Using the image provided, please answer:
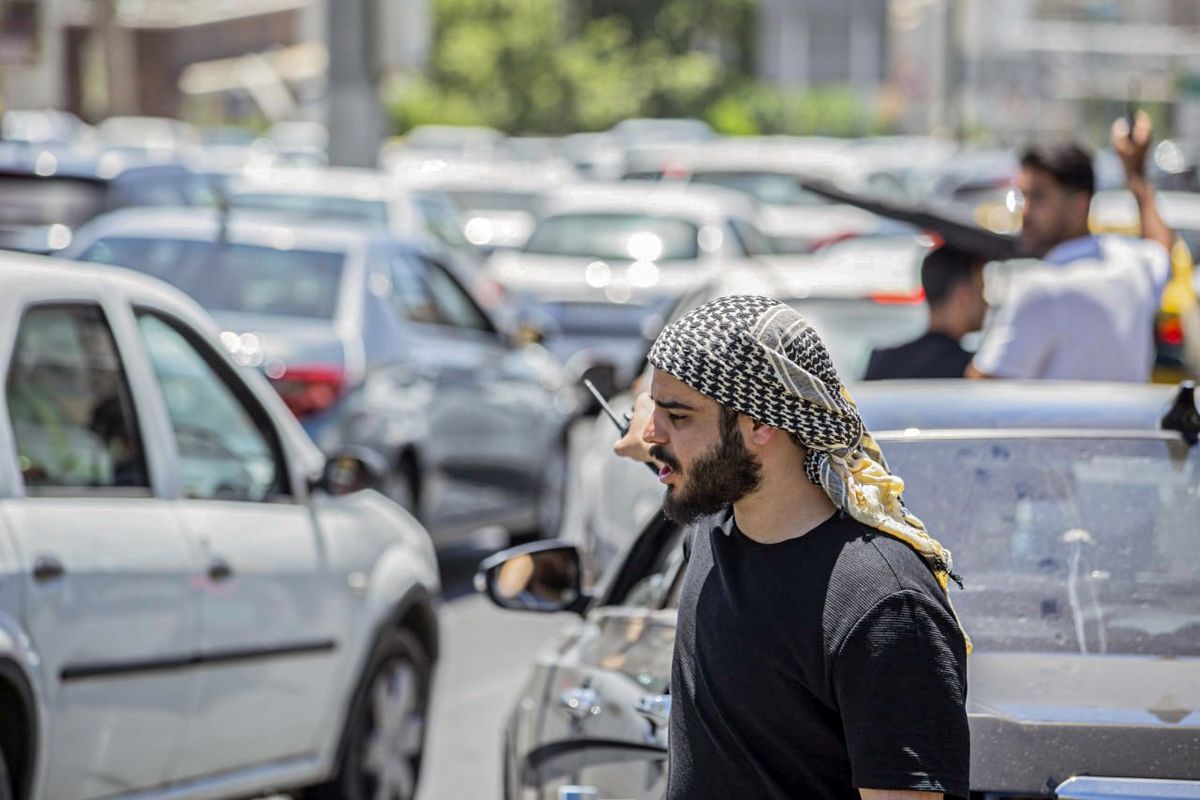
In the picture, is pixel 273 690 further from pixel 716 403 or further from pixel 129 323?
pixel 716 403

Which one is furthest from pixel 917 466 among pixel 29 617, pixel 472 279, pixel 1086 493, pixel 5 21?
pixel 5 21

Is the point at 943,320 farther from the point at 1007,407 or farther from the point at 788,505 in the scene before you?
the point at 788,505

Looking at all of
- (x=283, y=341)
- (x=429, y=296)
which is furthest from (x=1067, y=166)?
(x=429, y=296)

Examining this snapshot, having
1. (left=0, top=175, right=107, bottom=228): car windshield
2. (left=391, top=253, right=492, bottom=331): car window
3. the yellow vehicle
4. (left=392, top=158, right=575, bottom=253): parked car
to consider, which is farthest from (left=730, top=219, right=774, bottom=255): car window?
(left=392, top=158, right=575, bottom=253): parked car

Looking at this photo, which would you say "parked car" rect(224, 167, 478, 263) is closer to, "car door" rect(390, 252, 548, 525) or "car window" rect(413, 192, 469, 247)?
"car window" rect(413, 192, 469, 247)

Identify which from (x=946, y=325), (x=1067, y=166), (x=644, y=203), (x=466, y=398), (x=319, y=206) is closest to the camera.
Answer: (x=946, y=325)

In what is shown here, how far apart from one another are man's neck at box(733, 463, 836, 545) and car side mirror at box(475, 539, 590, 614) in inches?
77.8

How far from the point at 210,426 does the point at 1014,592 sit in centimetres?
305

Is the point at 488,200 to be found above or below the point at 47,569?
below

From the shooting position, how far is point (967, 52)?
78438 millimetres

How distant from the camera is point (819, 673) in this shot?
9.73 feet

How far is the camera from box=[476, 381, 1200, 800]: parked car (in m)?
3.84

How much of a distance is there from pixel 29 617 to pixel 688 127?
166ft

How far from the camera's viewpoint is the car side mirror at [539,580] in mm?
5031
